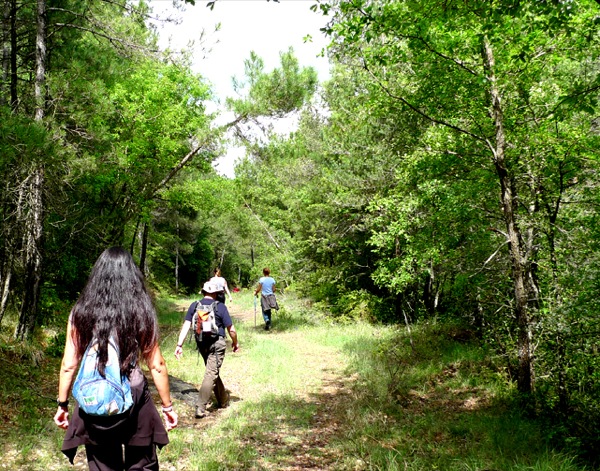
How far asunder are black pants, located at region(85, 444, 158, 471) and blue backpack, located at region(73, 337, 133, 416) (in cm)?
32

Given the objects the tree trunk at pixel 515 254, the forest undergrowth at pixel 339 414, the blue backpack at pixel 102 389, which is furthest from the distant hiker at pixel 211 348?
the tree trunk at pixel 515 254

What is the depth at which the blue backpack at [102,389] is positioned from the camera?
2.47m

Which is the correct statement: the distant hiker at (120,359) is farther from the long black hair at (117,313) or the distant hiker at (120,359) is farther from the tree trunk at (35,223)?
the tree trunk at (35,223)

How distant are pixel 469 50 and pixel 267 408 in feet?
19.8

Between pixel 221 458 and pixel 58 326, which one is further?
pixel 58 326

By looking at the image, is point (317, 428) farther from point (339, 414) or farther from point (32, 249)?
point (32, 249)

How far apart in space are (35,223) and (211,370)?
4.30 m

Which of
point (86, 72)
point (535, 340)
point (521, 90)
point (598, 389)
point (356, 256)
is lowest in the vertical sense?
point (598, 389)

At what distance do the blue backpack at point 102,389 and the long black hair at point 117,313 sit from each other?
0.06 metres

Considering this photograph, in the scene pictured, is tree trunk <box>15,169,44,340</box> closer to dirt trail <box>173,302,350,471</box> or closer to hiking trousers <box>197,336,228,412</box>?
hiking trousers <box>197,336,228,412</box>

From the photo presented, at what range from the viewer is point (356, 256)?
1494 cm

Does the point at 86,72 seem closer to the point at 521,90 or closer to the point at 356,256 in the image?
the point at 521,90

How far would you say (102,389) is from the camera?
2.49m

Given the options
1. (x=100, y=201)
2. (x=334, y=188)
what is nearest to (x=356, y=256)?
(x=334, y=188)
